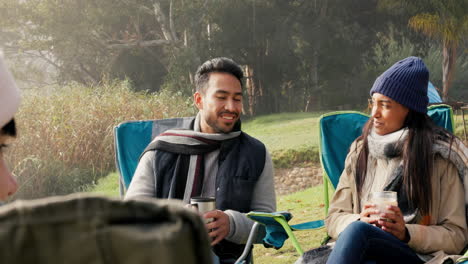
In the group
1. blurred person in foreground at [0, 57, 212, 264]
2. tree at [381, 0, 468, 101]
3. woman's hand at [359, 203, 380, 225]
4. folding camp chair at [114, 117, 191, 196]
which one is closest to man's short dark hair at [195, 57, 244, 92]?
folding camp chair at [114, 117, 191, 196]

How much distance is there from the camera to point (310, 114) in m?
10.1

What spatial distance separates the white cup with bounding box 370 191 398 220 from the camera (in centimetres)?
181

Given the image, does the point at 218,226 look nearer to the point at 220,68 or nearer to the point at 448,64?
the point at 220,68

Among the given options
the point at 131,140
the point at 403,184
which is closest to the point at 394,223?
the point at 403,184

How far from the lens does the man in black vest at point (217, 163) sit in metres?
2.17

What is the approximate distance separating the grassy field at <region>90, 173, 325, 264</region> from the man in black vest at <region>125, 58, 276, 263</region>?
69cm

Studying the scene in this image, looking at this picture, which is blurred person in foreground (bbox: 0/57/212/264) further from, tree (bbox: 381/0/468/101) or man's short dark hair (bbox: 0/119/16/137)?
tree (bbox: 381/0/468/101)

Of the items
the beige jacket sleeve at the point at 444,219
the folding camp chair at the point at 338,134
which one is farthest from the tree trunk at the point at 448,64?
the beige jacket sleeve at the point at 444,219

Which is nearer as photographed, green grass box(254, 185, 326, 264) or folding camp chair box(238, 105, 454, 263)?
folding camp chair box(238, 105, 454, 263)

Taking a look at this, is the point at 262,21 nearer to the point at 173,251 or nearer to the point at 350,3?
the point at 350,3

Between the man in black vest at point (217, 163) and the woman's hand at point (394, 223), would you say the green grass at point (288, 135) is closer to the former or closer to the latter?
the man in black vest at point (217, 163)

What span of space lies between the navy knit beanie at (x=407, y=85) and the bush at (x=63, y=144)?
6362 millimetres

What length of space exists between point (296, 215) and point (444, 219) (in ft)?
12.6

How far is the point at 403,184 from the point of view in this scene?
6.90ft
